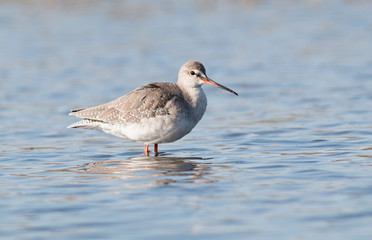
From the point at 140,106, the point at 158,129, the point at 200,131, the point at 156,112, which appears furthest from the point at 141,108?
the point at 200,131

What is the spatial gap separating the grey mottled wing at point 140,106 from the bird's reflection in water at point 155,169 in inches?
31.3

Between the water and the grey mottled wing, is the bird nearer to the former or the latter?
the grey mottled wing

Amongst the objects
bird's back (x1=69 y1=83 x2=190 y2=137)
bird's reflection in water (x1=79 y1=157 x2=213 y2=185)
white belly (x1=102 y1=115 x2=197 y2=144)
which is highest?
bird's back (x1=69 y1=83 x2=190 y2=137)

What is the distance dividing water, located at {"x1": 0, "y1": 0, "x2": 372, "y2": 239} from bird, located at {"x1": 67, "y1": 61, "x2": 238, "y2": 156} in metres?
0.50

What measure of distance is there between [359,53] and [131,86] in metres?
8.70

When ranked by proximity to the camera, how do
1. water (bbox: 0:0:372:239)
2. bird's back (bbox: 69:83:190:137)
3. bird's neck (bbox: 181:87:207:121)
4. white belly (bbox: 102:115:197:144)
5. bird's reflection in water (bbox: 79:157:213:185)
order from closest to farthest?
1. water (bbox: 0:0:372:239)
2. bird's reflection in water (bbox: 79:157:213:185)
3. white belly (bbox: 102:115:197:144)
4. bird's back (bbox: 69:83:190:137)
5. bird's neck (bbox: 181:87:207:121)

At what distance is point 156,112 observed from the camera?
12094 mm

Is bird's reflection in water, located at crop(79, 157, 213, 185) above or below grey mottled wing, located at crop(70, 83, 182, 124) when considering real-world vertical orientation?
below

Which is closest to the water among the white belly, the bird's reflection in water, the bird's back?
the bird's reflection in water

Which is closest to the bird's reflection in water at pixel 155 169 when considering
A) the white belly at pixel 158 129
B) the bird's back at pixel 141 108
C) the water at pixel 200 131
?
the water at pixel 200 131

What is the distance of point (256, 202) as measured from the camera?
30.0 feet

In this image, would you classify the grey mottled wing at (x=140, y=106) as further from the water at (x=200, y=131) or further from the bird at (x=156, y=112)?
the water at (x=200, y=131)

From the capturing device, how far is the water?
8.59m

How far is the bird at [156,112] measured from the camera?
1204cm
